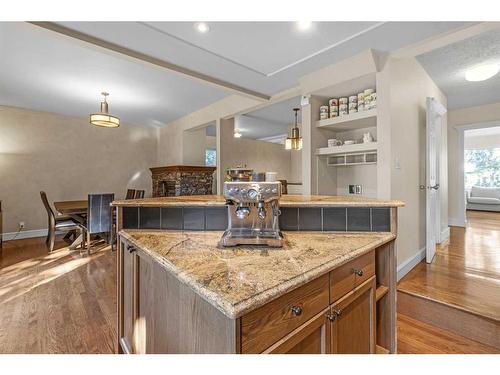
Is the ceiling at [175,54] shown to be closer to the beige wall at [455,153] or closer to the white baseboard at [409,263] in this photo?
the white baseboard at [409,263]

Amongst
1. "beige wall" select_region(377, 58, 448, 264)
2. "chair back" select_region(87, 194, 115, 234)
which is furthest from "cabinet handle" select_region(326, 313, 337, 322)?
"chair back" select_region(87, 194, 115, 234)

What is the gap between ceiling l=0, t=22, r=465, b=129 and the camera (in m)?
2.20

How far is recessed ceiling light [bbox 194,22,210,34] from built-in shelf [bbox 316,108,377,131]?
1.62 m

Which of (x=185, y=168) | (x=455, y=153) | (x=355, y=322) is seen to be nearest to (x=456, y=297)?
(x=355, y=322)

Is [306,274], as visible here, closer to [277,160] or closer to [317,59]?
[317,59]

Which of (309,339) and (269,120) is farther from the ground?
(269,120)

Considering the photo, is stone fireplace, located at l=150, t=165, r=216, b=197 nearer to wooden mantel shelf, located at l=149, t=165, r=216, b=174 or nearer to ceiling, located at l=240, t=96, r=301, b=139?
wooden mantel shelf, located at l=149, t=165, r=216, b=174

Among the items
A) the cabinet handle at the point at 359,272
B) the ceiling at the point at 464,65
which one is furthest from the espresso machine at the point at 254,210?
the ceiling at the point at 464,65

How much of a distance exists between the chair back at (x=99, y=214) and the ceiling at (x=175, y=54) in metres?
1.66

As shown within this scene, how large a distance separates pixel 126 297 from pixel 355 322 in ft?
4.01

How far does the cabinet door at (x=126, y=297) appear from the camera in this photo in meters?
1.34

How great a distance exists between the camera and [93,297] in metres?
2.43

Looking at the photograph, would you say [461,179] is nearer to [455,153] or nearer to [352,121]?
[455,153]
